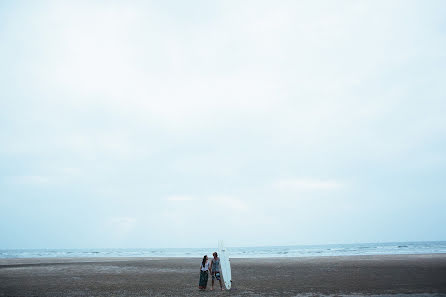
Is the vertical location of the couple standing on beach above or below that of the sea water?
above

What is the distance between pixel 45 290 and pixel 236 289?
33.3 ft

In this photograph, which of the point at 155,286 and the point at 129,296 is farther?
the point at 155,286

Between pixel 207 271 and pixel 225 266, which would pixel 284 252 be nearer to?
pixel 225 266

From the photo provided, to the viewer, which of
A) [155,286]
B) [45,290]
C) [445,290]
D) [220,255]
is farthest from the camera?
[220,255]

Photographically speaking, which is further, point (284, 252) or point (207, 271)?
point (284, 252)

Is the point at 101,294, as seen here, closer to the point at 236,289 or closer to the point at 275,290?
the point at 236,289

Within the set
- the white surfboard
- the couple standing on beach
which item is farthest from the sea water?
the couple standing on beach

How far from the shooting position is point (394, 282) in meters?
17.5

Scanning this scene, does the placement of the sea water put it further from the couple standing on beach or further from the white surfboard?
the couple standing on beach

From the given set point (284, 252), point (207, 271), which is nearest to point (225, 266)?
point (207, 271)

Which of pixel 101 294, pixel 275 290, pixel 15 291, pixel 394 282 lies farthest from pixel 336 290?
pixel 15 291

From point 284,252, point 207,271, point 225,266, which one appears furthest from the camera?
point 284,252

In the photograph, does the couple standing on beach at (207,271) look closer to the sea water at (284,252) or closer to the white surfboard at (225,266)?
the white surfboard at (225,266)

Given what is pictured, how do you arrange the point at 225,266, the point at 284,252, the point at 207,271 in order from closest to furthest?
the point at 207,271
the point at 225,266
the point at 284,252
